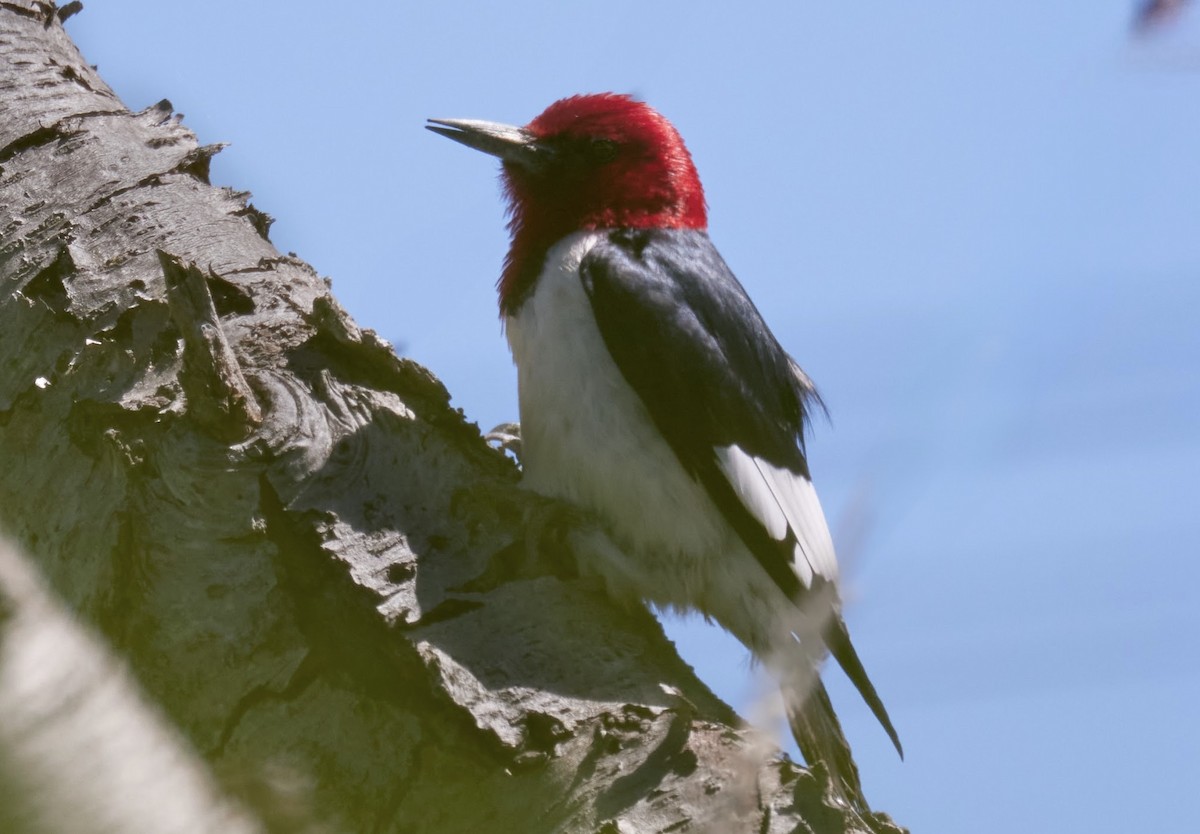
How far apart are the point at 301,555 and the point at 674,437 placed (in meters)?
1.06

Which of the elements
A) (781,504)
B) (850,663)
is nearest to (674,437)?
(781,504)

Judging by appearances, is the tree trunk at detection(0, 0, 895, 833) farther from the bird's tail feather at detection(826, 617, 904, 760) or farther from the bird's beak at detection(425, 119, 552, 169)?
the bird's beak at detection(425, 119, 552, 169)

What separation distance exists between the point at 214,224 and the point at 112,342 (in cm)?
49

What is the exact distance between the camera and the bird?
110 inches

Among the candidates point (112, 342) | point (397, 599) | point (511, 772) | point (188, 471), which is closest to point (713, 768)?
point (511, 772)

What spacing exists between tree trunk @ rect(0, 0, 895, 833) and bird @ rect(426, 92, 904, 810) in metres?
0.25

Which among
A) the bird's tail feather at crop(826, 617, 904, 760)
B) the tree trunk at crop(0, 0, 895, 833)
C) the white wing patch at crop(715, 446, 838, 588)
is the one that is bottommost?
the tree trunk at crop(0, 0, 895, 833)

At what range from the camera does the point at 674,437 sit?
2.87m

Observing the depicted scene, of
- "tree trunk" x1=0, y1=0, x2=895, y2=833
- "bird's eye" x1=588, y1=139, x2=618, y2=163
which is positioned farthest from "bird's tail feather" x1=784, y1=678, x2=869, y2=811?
"bird's eye" x1=588, y1=139, x2=618, y2=163

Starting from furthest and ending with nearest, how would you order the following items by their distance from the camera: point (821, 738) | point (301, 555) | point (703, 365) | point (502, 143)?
1. point (502, 143)
2. point (703, 365)
3. point (821, 738)
4. point (301, 555)

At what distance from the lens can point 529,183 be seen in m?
3.53

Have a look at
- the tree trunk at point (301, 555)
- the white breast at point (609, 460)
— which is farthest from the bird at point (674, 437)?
the tree trunk at point (301, 555)

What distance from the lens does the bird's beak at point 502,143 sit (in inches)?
139

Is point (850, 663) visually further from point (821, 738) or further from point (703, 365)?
point (703, 365)
